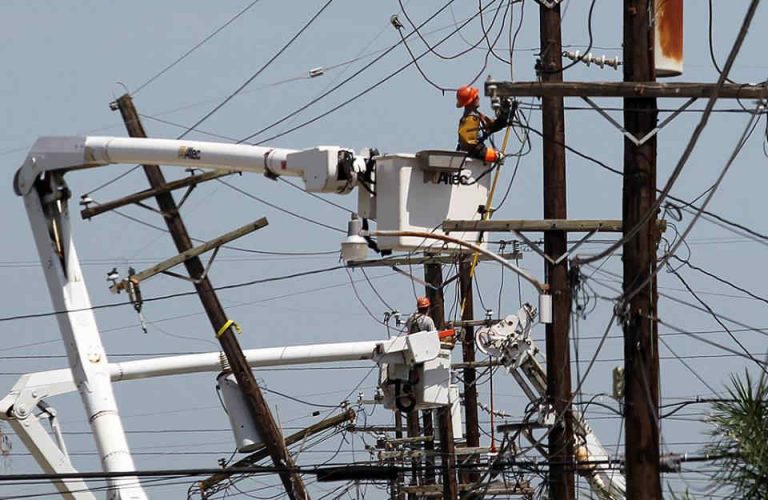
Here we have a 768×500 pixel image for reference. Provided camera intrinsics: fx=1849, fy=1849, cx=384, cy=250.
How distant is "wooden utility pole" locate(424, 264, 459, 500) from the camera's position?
99.7ft

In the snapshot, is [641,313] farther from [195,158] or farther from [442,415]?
[442,415]

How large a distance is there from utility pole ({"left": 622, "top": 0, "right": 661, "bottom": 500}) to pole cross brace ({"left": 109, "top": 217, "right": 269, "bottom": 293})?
8228mm

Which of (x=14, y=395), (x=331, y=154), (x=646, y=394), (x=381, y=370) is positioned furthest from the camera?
(x=14, y=395)

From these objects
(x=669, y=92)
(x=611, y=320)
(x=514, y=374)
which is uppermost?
(x=514, y=374)

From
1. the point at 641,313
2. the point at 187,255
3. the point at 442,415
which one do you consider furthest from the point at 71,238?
the point at 641,313

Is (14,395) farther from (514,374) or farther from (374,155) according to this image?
(374,155)

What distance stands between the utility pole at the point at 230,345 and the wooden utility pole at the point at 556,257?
4.70 meters

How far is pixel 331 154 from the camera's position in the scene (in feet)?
62.3

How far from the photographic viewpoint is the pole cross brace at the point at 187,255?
2398 centimetres

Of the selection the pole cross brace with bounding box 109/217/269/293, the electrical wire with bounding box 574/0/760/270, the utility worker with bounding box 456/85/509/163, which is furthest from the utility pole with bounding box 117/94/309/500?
the electrical wire with bounding box 574/0/760/270

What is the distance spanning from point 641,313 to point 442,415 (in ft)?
46.0

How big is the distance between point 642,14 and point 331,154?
3.79 metres

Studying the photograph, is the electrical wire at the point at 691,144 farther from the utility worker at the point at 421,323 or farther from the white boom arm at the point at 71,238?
the utility worker at the point at 421,323

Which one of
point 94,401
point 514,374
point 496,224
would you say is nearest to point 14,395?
point 94,401
